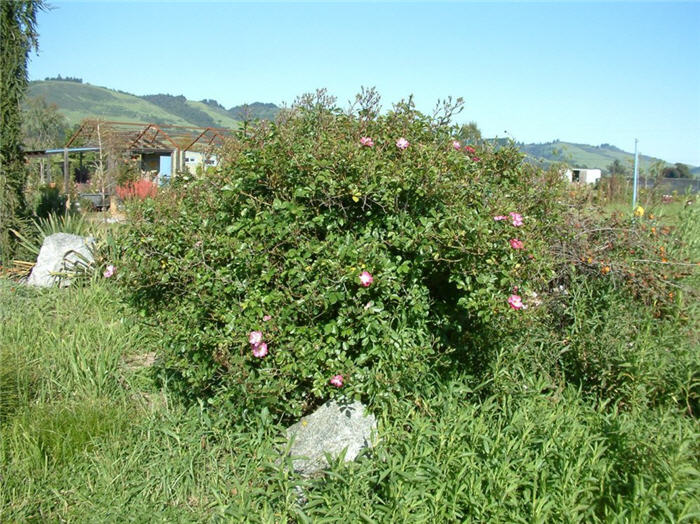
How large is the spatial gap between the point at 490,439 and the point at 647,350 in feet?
4.55

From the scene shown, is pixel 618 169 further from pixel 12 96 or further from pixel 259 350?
→ pixel 259 350

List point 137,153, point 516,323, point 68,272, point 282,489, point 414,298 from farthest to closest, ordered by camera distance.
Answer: point 137,153 → point 68,272 → point 516,323 → point 414,298 → point 282,489

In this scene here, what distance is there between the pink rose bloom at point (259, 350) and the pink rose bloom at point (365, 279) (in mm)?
603

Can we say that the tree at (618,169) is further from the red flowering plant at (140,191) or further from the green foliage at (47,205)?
the green foliage at (47,205)

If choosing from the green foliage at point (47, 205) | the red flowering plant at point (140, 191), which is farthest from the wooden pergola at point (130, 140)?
the green foliage at point (47, 205)

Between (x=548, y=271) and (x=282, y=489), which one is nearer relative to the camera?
(x=282, y=489)

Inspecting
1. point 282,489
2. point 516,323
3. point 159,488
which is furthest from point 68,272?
point 516,323

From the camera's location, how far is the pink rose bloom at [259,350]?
9.26 feet

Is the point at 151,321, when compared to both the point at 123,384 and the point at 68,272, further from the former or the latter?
the point at 68,272

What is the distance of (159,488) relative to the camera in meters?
2.75

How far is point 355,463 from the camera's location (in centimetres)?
261

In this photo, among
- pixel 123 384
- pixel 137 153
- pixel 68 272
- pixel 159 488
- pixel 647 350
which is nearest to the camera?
pixel 159 488

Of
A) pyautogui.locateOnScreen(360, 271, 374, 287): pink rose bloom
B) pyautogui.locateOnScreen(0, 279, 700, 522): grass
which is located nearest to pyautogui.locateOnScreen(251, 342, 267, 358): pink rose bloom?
pyautogui.locateOnScreen(0, 279, 700, 522): grass

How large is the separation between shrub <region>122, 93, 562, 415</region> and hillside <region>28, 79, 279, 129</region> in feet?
310
